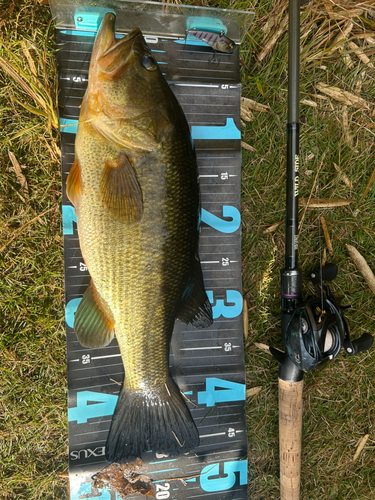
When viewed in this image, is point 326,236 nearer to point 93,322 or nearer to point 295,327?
point 295,327

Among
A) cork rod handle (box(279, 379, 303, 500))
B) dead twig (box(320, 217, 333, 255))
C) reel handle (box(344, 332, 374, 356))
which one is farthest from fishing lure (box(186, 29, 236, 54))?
cork rod handle (box(279, 379, 303, 500))

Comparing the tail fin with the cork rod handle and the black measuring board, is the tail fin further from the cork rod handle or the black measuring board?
the cork rod handle

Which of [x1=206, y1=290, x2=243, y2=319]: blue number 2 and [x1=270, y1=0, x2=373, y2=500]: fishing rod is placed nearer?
[x1=270, y1=0, x2=373, y2=500]: fishing rod

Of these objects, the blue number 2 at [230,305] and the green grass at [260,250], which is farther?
the blue number 2 at [230,305]

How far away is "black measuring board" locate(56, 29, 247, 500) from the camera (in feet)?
6.32

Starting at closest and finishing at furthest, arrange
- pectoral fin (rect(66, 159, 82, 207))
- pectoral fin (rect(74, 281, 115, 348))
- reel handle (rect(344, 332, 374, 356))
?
pectoral fin (rect(66, 159, 82, 207)), pectoral fin (rect(74, 281, 115, 348)), reel handle (rect(344, 332, 374, 356))

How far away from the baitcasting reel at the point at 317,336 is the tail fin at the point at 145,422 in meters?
0.72

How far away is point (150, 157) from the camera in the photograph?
4.77 ft

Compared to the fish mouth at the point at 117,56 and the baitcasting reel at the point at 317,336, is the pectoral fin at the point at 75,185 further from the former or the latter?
the baitcasting reel at the point at 317,336

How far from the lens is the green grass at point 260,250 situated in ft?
6.28

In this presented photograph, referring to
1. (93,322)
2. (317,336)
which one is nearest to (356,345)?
(317,336)

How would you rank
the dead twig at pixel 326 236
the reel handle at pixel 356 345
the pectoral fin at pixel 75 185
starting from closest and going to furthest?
the pectoral fin at pixel 75 185
the reel handle at pixel 356 345
the dead twig at pixel 326 236

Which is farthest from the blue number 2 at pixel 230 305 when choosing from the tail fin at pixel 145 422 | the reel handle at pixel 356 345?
the reel handle at pixel 356 345

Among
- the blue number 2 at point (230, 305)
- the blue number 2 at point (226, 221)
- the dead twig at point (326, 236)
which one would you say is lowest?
the blue number 2 at point (230, 305)
